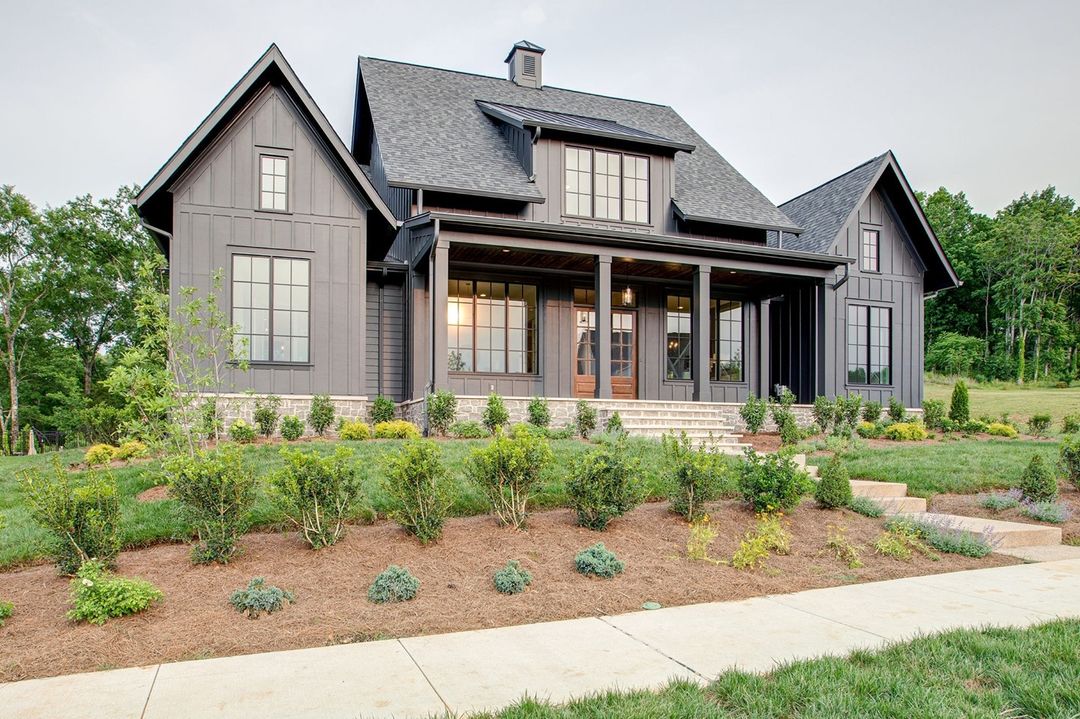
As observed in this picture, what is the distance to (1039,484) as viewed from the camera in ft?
26.3

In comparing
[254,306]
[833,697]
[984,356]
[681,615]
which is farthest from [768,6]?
[984,356]

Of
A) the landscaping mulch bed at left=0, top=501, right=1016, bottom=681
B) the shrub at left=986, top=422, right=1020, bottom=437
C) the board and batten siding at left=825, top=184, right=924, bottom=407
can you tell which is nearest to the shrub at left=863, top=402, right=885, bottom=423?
the board and batten siding at left=825, top=184, right=924, bottom=407

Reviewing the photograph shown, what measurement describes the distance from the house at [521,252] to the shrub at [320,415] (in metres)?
0.51

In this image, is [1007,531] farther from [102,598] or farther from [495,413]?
[102,598]

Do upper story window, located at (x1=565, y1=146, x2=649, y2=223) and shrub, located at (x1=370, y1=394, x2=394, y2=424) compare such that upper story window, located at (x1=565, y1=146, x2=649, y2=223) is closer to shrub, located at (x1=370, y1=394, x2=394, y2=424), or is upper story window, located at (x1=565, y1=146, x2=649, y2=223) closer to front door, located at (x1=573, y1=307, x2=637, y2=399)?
front door, located at (x1=573, y1=307, x2=637, y2=399)

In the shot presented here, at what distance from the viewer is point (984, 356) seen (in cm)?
3950

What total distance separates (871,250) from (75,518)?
58.1ft

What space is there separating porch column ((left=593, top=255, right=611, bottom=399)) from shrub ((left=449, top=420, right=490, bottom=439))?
262cm

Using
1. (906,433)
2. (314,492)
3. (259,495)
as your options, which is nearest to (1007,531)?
(314,492)

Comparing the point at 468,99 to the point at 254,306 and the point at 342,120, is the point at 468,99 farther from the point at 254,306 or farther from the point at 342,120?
the point at 254,306

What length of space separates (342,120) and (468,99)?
4396mm

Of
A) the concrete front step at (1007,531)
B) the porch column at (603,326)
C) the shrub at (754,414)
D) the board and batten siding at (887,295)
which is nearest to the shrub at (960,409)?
the board and batten siding at (887,295)

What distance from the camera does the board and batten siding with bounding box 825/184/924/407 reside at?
56.3 ft

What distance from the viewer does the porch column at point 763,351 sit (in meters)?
17.1
